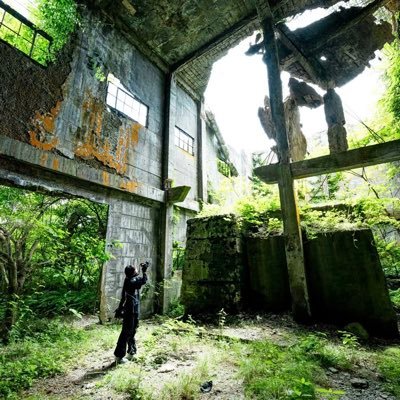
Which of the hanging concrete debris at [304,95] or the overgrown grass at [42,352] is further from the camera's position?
the hanging concrete debris at [304,95]

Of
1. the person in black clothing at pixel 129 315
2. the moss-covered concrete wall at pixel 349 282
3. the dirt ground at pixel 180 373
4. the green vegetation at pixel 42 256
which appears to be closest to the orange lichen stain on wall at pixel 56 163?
the green vegetation at pixel 42 256

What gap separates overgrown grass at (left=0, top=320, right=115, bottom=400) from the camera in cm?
311

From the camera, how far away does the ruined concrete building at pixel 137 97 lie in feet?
18.0

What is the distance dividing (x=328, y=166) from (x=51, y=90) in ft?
21.3

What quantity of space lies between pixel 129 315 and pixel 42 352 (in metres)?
1.52

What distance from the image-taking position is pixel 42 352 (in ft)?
13.2

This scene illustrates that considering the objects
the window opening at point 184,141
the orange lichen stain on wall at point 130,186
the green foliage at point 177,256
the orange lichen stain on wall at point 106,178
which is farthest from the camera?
the window opening at point 184,141

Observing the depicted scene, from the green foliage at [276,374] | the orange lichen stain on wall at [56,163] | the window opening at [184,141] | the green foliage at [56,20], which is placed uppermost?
the green foliage at [56,20]

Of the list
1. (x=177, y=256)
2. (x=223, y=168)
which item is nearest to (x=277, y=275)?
(x=177, y=256)

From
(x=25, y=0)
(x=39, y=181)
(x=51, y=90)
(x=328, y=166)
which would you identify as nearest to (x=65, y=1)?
(x=25, y=0)

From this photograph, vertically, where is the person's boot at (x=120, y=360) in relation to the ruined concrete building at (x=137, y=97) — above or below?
below

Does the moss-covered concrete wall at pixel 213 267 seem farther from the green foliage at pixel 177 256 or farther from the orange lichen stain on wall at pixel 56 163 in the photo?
the orange lichen stain on wall at pixel 56 163

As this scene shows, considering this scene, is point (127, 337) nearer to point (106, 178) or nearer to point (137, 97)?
point (106, 178)

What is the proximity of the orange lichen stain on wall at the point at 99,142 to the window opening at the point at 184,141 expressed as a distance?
257cm
